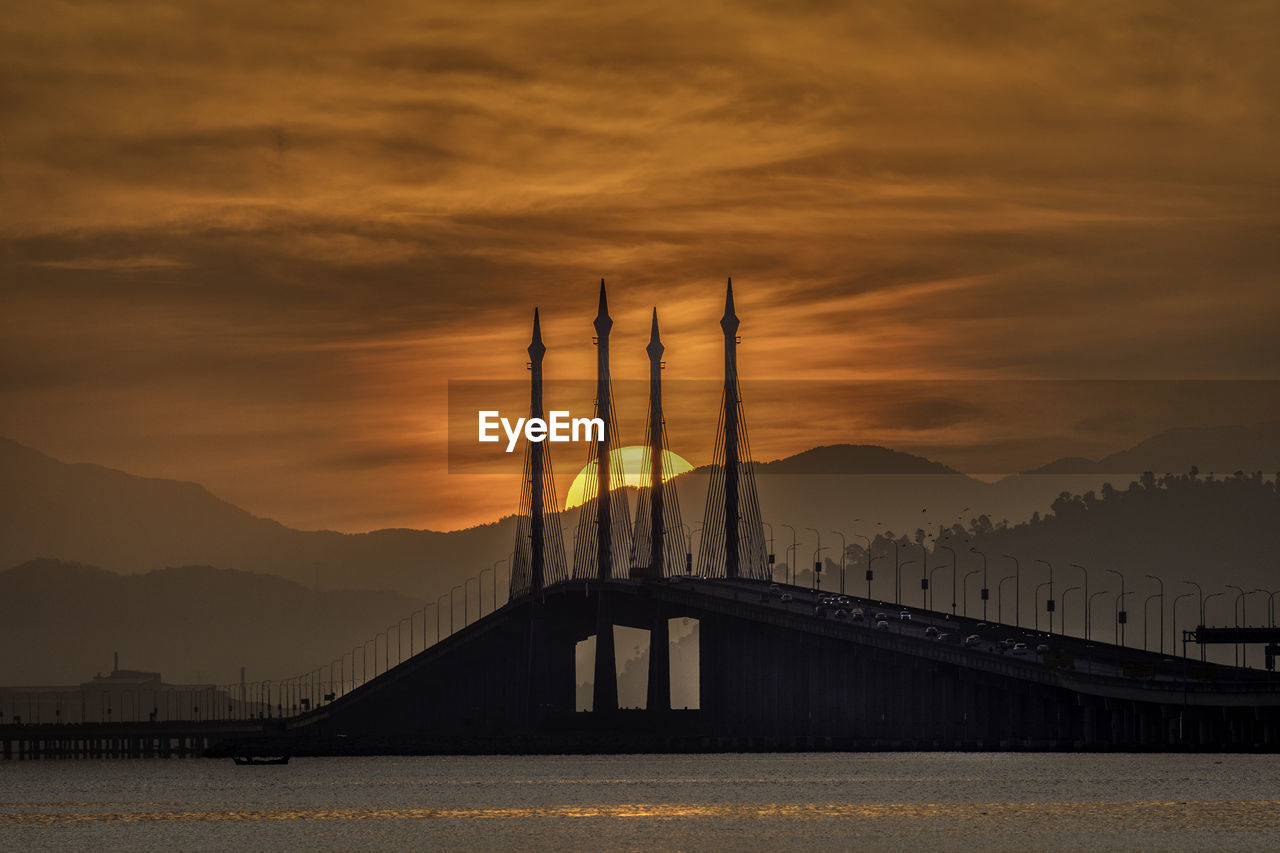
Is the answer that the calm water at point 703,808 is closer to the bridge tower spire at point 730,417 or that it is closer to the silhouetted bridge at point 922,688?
the silhouetted bridge at point 922,688

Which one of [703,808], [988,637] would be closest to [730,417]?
[988,637]

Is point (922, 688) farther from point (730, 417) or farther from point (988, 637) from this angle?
point (730, 417)

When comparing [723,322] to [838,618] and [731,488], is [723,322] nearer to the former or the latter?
[731,488]

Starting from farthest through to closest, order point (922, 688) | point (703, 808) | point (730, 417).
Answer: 1. point (730, 417)
2. point (922, 688)
3. point (703, 808)

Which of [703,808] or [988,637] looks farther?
[988,637]

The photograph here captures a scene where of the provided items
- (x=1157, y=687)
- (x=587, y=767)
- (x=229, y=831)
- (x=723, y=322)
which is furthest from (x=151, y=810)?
(x=723, y=322)

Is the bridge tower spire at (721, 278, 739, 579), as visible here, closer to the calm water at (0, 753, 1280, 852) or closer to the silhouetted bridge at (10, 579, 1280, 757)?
the silhouetted bridge at (10, 579, 1280, 757)

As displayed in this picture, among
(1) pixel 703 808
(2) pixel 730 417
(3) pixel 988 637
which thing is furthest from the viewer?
(2) pixel 730 417

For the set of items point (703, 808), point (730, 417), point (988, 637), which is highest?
point (730, 417)
